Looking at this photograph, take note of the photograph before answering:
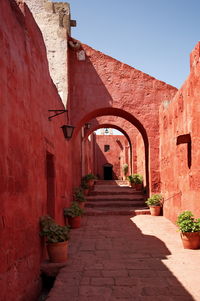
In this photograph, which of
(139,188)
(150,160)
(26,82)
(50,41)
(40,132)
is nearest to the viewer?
(26,82)

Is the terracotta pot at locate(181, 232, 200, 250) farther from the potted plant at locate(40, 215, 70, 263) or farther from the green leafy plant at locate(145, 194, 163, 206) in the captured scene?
the green leafy plant at locate(145, 194, 163, 206)

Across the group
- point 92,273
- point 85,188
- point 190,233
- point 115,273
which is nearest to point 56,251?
point 92,273

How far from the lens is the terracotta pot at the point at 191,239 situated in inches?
220

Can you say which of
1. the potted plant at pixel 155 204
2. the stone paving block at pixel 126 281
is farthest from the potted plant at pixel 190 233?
the potted plant at pixel 155 204

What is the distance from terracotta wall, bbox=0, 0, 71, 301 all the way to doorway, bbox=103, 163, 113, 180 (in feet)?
78.8

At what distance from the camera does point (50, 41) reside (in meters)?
9.43

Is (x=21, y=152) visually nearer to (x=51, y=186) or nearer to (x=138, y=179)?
(x=51, y=186)

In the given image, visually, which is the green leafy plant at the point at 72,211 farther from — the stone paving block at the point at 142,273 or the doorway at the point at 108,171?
the doorway at the point at 108,171

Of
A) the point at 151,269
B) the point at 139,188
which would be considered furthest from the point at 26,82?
the point at 139,188

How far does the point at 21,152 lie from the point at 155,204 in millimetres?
6589

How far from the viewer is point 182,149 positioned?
23.3 ft

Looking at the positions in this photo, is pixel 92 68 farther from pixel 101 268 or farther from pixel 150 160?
pixel 101 268

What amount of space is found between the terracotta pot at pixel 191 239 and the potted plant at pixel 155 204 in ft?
12.5

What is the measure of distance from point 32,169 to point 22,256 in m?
1.24
